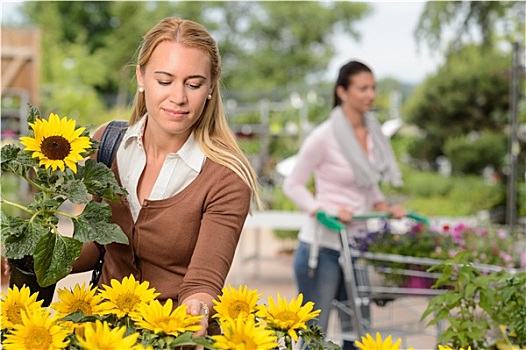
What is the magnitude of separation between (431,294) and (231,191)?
6.82ft

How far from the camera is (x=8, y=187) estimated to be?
28.3ft

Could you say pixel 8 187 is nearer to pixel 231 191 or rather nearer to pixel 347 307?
pixel 347 307

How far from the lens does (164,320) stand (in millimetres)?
1314

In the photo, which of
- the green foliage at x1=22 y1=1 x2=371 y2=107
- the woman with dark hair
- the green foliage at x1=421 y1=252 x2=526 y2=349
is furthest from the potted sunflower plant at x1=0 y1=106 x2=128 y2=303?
the green foliage at x1=22 y1=1 x2=371 y2=107

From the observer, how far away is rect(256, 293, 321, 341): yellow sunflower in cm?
140

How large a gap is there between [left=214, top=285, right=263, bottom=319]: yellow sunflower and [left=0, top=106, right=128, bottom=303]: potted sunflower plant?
21cm

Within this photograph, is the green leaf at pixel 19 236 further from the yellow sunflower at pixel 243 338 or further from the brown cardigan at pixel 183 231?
the yellow sunflower at pixel 243 338

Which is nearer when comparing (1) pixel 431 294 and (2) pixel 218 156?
(2) pixel 218 156

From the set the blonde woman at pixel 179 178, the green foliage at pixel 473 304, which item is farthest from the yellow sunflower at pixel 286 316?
the green foliage at pixel 473 304

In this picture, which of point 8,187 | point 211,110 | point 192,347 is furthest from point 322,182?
point 8,187

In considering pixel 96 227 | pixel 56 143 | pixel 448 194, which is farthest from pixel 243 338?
pixel 448 194

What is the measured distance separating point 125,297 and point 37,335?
16cm

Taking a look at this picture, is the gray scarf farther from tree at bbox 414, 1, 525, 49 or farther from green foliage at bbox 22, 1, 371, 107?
green foliage at bbox 22, 1, 371, 107

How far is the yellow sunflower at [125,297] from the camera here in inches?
56.2
